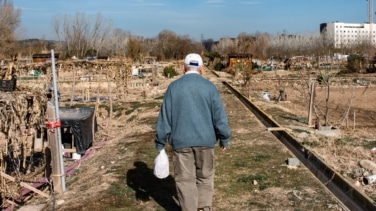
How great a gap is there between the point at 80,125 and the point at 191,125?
8426 millimetres

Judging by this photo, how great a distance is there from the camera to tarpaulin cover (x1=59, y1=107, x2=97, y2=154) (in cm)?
1234

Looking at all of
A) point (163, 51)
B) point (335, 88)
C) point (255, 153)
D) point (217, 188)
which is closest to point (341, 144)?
point (255, 153)

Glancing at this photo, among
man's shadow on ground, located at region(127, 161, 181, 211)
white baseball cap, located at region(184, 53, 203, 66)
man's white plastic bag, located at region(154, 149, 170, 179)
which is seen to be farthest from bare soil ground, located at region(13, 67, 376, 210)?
white baseball cap, located at region(184, 53, 203, 66)

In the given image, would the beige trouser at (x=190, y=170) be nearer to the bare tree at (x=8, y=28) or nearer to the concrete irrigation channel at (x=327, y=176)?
the concrete irrigation channel at (x=327, y=176)

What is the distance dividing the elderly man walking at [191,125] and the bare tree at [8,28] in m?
36.7

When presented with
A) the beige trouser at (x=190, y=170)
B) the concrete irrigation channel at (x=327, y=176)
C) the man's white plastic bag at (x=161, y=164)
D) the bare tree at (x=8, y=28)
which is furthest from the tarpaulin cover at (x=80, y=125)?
the bare tree at (x=8, y=28)

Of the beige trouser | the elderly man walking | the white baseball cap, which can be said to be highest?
the white baseball cap

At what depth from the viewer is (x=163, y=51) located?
75.6 meters

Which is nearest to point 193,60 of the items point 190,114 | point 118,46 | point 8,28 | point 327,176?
point 190,114

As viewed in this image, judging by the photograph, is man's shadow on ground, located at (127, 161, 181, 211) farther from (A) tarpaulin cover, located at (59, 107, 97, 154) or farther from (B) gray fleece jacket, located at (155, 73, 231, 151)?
(A) tarpaulin cover, located at (59, 107, 97, 154)

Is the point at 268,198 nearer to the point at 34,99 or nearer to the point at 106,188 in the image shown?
the point at 106,188

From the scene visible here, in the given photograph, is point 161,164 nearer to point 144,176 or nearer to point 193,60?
point 193,60

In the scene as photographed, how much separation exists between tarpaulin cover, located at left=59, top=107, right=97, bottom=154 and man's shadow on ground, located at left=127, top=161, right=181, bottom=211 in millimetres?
4955

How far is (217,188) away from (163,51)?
230ft
